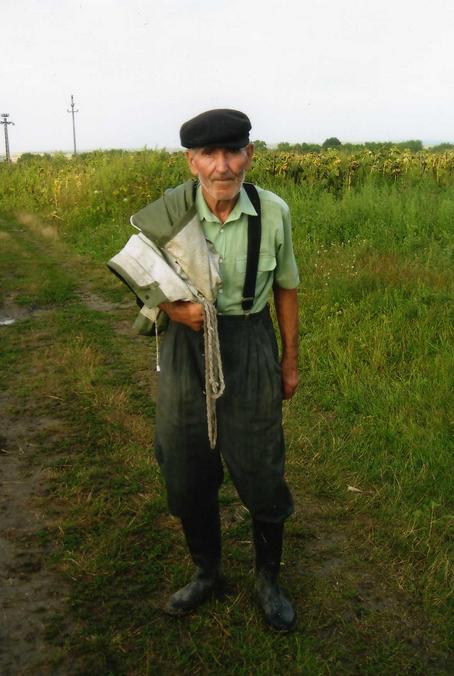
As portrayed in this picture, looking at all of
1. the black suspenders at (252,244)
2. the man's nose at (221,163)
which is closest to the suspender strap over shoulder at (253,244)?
the black suspenders at (252,244)

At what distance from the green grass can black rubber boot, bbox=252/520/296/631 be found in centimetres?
7

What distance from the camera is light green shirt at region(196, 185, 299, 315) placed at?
2314 millimetres

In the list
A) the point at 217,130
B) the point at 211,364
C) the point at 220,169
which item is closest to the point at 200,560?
the point at 211,364

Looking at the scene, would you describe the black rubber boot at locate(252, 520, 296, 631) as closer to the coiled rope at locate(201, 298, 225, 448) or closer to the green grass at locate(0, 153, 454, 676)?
the green grass at locate(0, 153, 454, 676)

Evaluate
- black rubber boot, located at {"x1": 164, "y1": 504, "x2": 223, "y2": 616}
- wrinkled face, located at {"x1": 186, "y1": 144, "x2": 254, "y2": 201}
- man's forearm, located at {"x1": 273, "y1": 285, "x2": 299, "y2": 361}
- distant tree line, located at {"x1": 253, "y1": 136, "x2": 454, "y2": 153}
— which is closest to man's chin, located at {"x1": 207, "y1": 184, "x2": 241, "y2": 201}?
wrinkled face, located at {"x1": 186, "y1": 144, "x2": 254, "y2": 201}

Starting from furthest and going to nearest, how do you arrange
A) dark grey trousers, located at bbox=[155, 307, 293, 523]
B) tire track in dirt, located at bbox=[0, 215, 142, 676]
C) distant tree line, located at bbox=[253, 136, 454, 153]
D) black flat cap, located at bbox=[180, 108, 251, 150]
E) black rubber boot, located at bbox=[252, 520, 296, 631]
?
distant tree line, located at bbox=[253, 136, 454, 153]
black rubber boot, located at bbox=[252, 520, 296, 631]
tire track in dirt, located at bbox=[0, 215, 142, 676]
dark grey trousers, located at bbox=[155, 307, 293, 523]
black flat cap, located at bbox=[180, 108, 251, 150]

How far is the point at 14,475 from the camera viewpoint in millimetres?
3854

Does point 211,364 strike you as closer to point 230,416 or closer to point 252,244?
point 230,416

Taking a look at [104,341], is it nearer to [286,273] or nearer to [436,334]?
[436,334]

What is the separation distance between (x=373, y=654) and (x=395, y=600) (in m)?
0.33

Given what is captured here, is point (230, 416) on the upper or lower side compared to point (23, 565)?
upper

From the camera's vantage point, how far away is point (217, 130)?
219 centimetres

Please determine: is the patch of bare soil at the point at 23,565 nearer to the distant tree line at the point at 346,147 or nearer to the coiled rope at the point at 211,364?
the coiled rope at the point at 211,364

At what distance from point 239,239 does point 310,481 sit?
1893 mm
